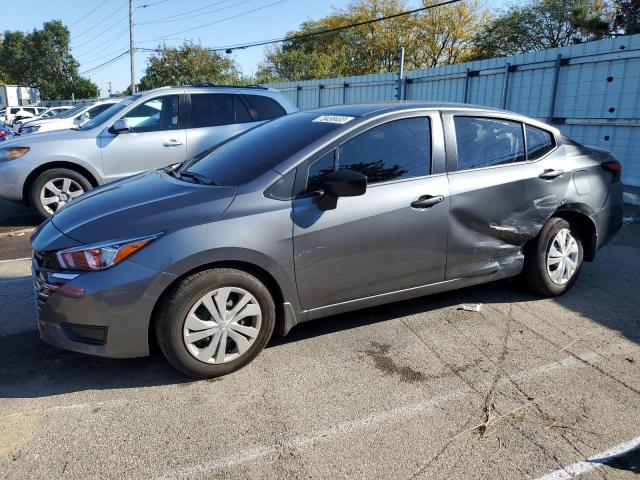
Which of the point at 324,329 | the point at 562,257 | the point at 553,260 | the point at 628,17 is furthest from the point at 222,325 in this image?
the point at 628,17

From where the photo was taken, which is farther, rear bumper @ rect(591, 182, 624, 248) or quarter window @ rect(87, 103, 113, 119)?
quarter window @ rect(87, 103, 113, 119)

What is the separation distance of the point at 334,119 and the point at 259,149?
590mm

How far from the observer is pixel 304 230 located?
3287 mm

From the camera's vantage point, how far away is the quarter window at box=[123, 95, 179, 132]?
7.40 m

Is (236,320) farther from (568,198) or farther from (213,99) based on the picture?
(213,99)

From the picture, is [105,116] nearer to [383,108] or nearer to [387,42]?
[383,108]

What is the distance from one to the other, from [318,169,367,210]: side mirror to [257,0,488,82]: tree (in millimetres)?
41327

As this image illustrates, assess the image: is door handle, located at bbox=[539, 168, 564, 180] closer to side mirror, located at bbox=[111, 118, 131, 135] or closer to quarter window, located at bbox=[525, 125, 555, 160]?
quarter window, located at bbox=[525, 125, 555, 160]

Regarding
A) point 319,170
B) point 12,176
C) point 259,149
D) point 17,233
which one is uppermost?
point 259,149

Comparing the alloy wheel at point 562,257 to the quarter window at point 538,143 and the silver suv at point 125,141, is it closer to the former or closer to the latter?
the quarter window at point 538,143

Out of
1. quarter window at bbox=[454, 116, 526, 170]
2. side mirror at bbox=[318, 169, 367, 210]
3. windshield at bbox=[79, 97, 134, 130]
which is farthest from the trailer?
side mirror at bbox=[318, 169, 367, 210]

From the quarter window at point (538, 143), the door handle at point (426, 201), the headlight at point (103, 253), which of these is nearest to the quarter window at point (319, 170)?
the door handle at point (426, 201)

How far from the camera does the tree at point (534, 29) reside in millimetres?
37844

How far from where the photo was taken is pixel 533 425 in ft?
9.18
